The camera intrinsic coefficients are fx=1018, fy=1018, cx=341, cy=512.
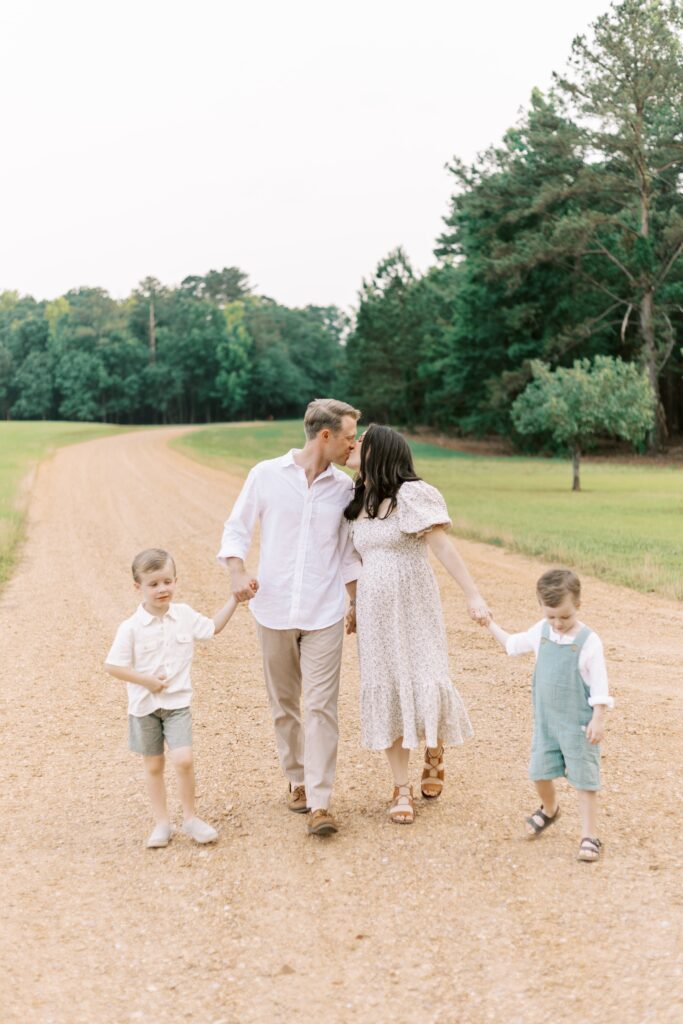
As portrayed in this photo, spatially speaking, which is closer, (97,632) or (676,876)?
(676,876)

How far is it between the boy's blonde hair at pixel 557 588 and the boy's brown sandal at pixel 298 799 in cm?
162

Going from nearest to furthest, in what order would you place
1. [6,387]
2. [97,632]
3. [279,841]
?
[279,841] < [97,632] < [6,387]

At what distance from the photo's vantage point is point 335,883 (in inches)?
162

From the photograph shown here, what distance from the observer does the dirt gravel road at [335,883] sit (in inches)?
129

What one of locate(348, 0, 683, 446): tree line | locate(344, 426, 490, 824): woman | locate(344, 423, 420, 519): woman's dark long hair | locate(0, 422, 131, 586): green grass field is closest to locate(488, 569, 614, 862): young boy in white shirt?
locate(344, 426, 490, 824): woman

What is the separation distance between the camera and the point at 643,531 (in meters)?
17.7

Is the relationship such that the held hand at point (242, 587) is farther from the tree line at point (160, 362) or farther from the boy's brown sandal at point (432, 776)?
the tree line at point (160, 362)

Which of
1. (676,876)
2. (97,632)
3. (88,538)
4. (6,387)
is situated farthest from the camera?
(6,387)

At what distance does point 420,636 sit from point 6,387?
99.9 metres

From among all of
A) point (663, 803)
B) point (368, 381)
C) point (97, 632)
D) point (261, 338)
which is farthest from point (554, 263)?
point (261, 338)

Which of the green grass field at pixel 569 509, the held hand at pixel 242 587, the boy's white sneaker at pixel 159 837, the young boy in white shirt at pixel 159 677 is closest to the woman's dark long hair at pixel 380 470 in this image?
the held hand at pixel 242 587

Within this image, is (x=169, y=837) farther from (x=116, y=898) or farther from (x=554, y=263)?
(x=554, y=263)

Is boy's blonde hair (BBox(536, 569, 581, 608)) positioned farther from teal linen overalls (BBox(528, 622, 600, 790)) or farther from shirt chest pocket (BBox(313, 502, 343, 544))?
shirt chest pocket (BBox(313, 502, 343, 544))

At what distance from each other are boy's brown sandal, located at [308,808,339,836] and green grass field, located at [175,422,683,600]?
7.40m
